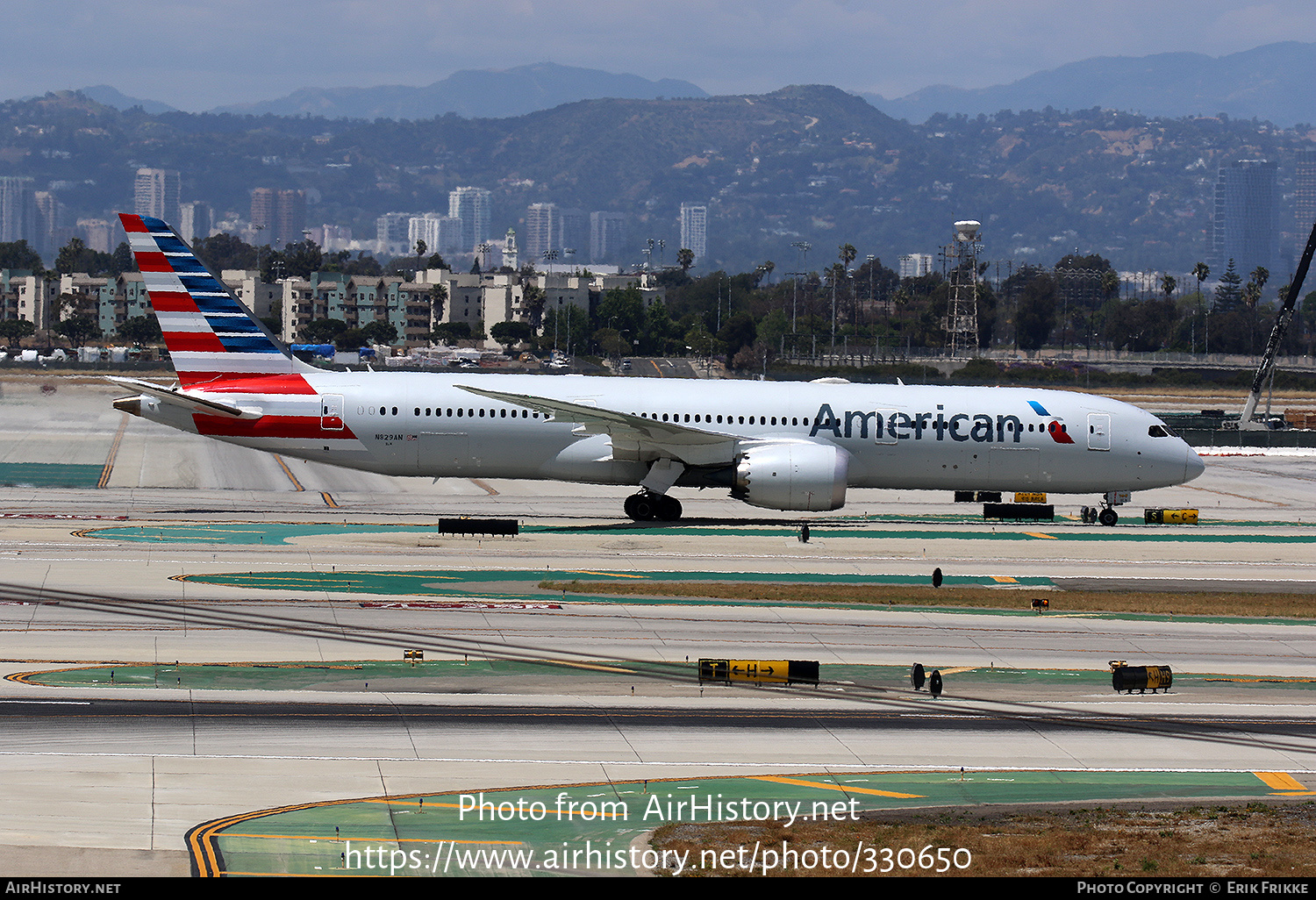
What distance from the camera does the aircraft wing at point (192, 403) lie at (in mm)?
42125

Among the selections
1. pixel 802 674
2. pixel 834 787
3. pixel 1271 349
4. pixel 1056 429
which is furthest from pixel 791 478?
pixel 1271 349

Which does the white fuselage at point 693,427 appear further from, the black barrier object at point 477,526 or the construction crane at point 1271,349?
the construction crane at point 1271,349

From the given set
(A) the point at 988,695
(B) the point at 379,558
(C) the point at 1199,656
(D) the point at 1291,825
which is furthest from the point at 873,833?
(B) the point at 379,558

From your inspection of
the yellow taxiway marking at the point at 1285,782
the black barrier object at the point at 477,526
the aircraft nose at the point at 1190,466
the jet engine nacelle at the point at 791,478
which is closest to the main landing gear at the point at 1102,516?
the aircraft nose at the point at 1190,466

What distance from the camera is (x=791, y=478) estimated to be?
42.0 metres

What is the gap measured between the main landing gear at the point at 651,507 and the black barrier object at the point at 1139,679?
20977 millimetres

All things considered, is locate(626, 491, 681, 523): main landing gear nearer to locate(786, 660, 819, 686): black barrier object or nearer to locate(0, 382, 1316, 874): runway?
locate(0, 382, 1316, 874): runway

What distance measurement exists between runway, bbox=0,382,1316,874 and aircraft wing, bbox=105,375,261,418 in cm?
349

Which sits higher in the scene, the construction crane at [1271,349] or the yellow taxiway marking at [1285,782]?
the construction crane at [1271,349]

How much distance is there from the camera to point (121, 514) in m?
43.0

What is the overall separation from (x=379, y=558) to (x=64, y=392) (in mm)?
68795

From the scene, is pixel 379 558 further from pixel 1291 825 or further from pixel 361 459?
pixel 1291 825

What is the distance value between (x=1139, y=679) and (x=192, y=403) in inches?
1193

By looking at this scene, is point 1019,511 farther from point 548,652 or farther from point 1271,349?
point 1271,349
